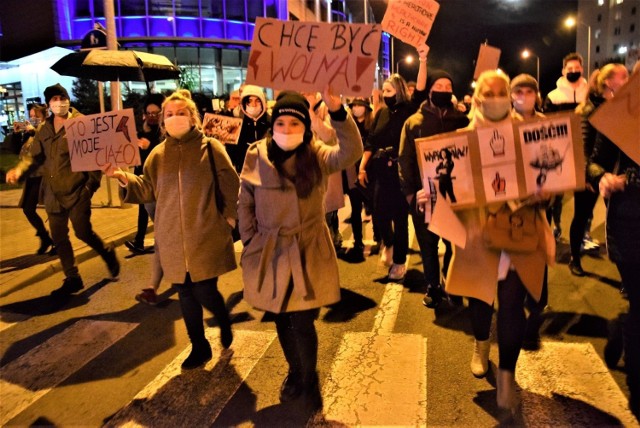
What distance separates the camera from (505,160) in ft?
9.86

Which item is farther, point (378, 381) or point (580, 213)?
point (580, 213)

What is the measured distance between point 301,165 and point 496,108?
126cm

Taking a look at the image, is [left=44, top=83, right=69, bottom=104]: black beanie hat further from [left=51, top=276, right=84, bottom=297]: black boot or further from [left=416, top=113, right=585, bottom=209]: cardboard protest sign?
[left=416, top=113, right=585, bottom=209]: cardboard protest sign

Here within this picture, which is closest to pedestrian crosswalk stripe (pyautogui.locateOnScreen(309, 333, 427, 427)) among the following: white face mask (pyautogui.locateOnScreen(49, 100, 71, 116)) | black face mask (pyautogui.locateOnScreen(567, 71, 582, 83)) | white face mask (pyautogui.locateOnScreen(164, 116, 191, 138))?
white face mask (pyautogui.locateOnScreen(164, 116, 191, 138))

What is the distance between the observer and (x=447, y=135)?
122 inches

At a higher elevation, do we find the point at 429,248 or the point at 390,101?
the point at 390,101

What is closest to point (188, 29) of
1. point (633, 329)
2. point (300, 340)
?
point (300, 340)

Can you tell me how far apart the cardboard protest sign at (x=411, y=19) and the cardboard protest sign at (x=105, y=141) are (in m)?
2.91

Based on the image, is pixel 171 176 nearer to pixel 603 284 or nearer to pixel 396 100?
pixel 396 100

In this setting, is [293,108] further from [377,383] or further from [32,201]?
[32,201]

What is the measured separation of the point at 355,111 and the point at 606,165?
3860 mm

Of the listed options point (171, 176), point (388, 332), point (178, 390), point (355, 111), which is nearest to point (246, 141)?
point (355, 111)

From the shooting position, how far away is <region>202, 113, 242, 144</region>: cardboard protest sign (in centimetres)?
625

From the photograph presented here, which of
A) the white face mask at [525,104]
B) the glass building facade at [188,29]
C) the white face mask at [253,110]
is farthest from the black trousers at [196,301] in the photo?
the glass building facade at [188,29]
